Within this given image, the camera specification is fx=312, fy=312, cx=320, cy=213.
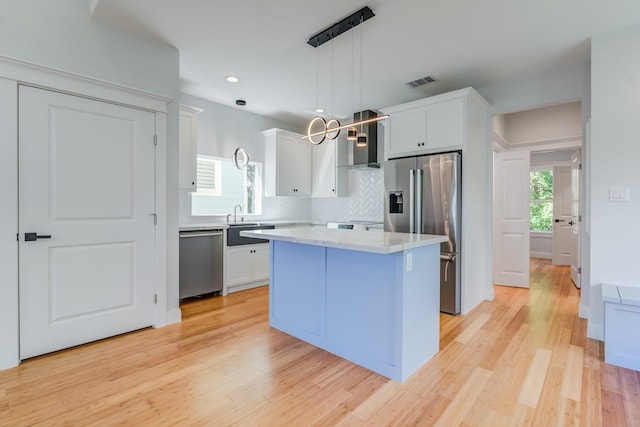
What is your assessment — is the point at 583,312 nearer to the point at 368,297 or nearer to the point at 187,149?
the point at 368,297

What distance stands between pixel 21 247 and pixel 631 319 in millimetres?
4521

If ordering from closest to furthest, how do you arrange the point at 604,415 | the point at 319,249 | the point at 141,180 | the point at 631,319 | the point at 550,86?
1. the point at 604,415
2. the point at 631,319
3. the point at 319,249
4. the point at 141,180
5. the point at 550,86

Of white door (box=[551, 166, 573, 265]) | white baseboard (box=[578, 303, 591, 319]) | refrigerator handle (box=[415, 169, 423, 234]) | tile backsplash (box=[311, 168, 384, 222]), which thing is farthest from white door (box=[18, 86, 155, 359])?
white door (box=[551, 166, 573, 265])

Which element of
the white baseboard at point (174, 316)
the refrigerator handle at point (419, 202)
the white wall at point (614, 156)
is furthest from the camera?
the refrigerator handle at point (419, 202)

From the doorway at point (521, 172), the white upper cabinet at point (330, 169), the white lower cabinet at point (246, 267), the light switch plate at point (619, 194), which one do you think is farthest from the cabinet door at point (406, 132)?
the white lower cabinet at point (246, 267)

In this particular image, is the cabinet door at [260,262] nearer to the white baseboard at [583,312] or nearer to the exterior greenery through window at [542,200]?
the white baseboard at [583,312]

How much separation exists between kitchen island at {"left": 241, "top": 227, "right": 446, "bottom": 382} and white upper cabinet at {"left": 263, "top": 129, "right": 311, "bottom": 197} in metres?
2.44

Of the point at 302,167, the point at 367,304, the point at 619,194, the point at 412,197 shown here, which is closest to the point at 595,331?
the point at 619,194

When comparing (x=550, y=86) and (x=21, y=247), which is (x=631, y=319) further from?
(x=21, y=247)

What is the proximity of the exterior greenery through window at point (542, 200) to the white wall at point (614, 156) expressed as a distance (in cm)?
495

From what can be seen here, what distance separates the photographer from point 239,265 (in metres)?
4.31

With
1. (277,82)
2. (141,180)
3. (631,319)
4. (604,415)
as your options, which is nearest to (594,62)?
(631,319)

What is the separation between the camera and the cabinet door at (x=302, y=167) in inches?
211

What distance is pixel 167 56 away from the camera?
3031 millimetres
